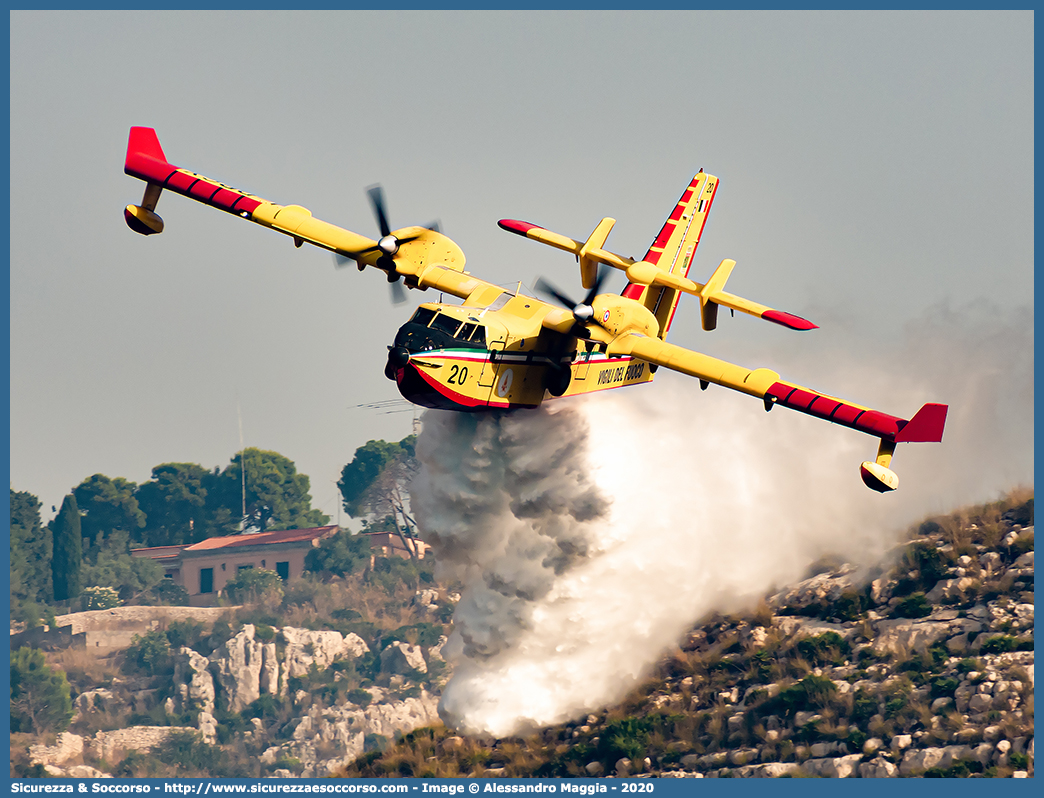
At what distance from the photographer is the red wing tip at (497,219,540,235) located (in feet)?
154

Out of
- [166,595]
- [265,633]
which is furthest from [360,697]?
[166,595]

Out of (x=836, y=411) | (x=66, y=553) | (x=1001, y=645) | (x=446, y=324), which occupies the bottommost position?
(x=1001, y=645)

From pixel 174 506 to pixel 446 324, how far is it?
129470mm

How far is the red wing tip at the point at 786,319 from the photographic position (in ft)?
135

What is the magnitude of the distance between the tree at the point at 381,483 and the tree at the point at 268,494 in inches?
399

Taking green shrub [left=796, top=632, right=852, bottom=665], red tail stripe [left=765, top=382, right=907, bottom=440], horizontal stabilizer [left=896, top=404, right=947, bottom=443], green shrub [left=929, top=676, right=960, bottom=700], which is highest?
red tail stripe [left=765, top=382, right=907, bottom=440]

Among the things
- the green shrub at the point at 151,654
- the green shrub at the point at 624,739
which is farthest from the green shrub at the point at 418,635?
the green shrub at the point at 624,739

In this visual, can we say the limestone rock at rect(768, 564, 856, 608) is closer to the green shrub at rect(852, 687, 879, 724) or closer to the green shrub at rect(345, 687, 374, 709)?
the green shrub at rect(852, 687, 879, 724)

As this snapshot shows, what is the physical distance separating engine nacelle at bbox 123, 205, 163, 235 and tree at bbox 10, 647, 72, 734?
262 ft

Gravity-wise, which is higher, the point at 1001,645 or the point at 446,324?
the point at 446,324

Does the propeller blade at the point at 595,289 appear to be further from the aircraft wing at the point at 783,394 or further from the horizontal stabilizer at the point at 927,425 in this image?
the horizontal stabilizer at the point at 927,425

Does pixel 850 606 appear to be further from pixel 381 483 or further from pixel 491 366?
pixel 381 483

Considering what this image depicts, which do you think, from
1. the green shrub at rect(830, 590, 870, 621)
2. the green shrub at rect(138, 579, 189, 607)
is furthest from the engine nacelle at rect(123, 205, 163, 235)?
the green shrub at rect(138, 579, 189, 607)

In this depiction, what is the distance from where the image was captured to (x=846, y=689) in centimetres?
4272
